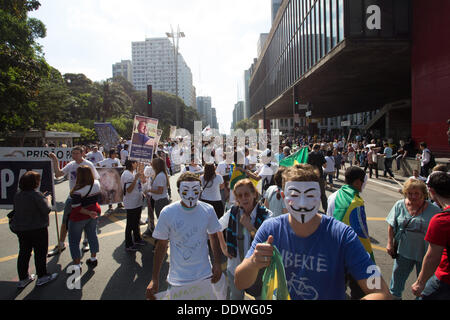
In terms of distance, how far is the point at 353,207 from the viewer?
3225 millimetres

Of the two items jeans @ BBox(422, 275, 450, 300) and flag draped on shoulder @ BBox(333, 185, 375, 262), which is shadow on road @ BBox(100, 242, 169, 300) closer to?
flag draped on shoulder @ BBox(333, 185, 375, 262)

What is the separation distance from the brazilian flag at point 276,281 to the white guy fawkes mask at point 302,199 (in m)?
0.28

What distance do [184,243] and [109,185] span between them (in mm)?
5689

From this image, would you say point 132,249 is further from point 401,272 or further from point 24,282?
point 401,272

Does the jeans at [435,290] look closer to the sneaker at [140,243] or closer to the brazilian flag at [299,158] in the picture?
the brazilian flag at [299,158]

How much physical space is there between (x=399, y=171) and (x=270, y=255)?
1710cm

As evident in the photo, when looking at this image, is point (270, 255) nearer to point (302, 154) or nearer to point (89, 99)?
point (302, 154)

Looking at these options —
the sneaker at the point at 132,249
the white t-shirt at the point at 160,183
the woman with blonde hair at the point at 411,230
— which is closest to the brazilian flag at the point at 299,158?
the white t-shirt at the point at 160,183

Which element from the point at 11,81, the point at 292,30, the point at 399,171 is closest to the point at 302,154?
the point at 399,171

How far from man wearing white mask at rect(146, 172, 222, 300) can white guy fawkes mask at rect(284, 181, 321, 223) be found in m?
1.23

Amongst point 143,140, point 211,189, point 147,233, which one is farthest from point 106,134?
point 211,189

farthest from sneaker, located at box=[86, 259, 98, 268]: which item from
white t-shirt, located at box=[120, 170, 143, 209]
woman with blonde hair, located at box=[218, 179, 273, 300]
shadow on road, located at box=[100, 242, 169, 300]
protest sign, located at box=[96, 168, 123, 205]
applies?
protest sign, located at box=[96, 168, 123, 205]

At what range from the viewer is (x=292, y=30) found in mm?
34156

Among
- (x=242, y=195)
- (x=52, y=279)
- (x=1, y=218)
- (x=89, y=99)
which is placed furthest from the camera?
(x=89, y=99)
